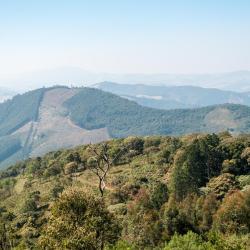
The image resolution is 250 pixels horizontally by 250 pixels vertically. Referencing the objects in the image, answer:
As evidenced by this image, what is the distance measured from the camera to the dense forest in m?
43.7

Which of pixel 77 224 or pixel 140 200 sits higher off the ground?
pixel 77 224

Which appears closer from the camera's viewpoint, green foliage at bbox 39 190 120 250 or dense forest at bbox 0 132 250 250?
green foliage at bbox 39 190 120 250

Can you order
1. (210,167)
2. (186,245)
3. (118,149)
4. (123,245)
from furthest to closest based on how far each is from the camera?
(118,149) → (210,167) → (186,245) → (123,245)

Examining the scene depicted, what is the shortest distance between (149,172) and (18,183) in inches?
2159

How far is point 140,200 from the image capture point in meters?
89.2

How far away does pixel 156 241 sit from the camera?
7781 centimetres

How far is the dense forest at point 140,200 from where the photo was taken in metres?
43.7

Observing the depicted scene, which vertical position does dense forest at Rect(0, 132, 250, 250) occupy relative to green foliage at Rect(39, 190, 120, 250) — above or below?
below

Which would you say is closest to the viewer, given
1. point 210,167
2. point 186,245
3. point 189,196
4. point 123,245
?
point 123,245

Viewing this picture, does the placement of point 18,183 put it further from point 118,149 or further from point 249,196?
point 249,196

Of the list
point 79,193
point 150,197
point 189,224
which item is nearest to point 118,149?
point 150,197

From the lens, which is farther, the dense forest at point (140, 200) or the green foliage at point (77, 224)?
the dense forest at point (140, 200)

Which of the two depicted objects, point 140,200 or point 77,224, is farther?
point 140,200

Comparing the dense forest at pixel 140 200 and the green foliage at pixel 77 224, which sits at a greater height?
the green foliage at pixel 77 224
